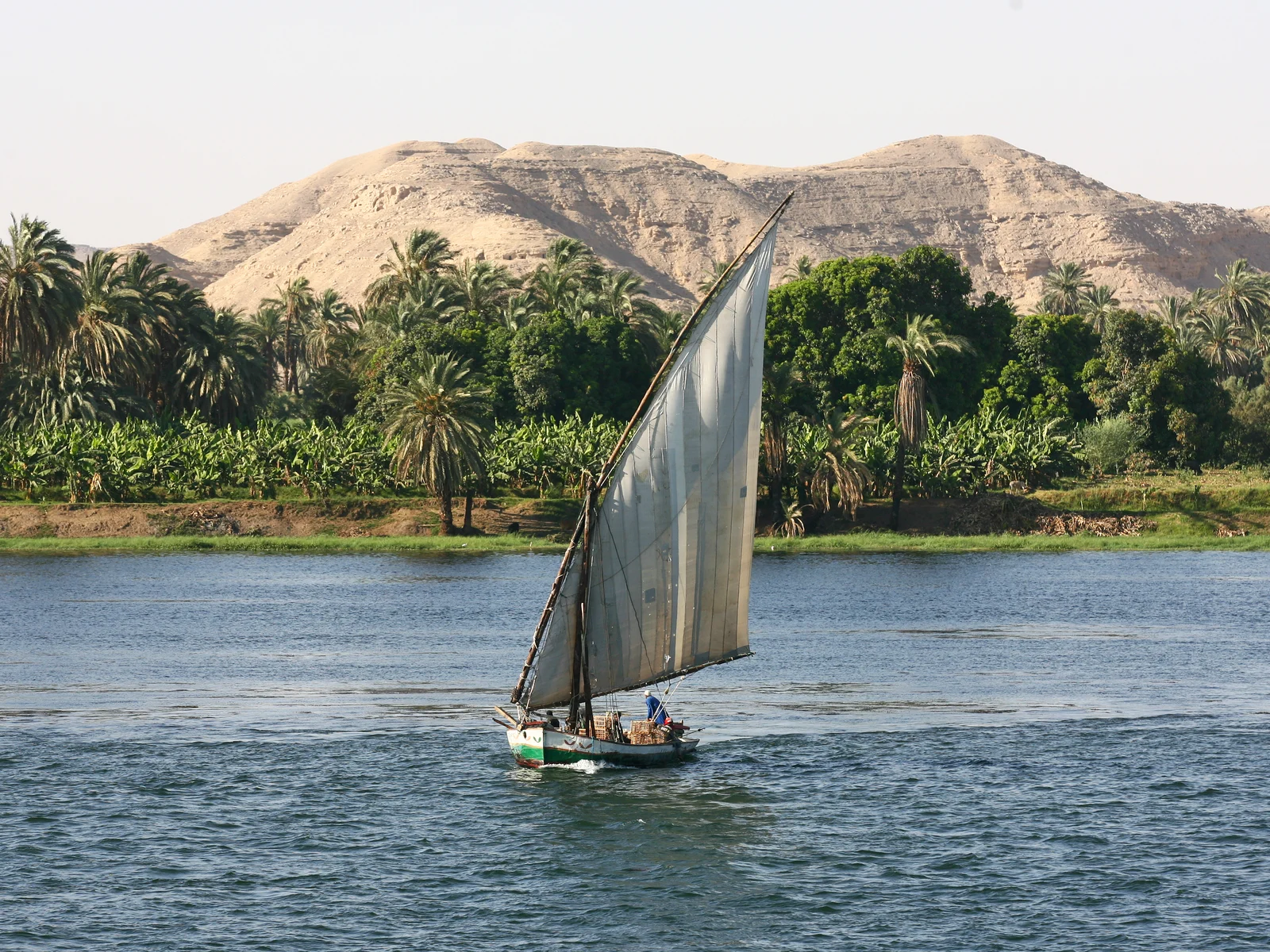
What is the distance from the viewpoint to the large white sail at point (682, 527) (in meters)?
33.0

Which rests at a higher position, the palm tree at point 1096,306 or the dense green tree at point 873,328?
the palm tree at point 1096,306

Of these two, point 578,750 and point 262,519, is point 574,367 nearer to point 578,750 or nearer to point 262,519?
point 262,519

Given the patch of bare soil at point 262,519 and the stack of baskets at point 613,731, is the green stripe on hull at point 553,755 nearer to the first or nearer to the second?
the stack of baskets at point 613,731

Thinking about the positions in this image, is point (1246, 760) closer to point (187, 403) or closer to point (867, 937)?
point (867, 937)

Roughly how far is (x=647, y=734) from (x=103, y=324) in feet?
274

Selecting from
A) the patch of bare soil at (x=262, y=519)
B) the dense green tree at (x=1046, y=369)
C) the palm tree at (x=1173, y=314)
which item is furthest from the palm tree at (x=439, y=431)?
the palm tree at (x=1173, y=314)

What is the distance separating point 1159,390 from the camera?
112 m

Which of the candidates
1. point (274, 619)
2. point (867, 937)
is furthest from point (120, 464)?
point (867, 937)

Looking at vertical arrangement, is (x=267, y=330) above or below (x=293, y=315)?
below

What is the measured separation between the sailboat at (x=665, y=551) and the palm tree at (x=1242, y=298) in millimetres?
136407

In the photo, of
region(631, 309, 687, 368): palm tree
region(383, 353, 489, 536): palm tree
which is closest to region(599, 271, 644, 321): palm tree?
region(631, 309, 687, 368): palm tree

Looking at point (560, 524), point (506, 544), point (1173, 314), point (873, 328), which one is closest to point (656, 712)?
point (506, 544)

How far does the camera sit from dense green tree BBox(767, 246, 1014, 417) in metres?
110

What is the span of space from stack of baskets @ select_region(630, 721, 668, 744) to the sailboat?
25mm
